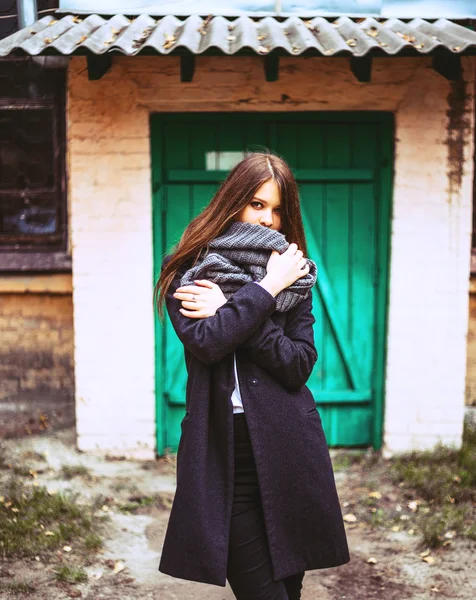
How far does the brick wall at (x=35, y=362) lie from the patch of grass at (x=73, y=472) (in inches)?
28.2

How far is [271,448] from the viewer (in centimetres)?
211

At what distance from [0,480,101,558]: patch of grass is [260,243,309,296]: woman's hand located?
7.60 ft

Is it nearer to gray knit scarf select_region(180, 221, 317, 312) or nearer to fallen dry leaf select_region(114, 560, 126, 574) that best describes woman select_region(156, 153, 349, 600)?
gray knit scarf select_region(180, 221, 317, 312)

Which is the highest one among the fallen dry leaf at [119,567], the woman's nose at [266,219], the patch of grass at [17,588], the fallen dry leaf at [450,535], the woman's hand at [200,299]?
the woman's nose at [266,219]

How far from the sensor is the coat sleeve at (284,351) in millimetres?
2061

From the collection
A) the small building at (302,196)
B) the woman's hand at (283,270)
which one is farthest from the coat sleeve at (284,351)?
the small building at (302,196)

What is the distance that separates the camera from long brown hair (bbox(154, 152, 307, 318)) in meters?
2.16

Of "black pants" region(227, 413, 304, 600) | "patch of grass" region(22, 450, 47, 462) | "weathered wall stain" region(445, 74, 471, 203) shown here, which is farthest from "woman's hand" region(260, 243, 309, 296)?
"patch of grass" region(22, 450, 47, 462)

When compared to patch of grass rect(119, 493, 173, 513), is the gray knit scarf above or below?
above

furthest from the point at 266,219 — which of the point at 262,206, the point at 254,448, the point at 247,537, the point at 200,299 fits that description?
the point at 247,537

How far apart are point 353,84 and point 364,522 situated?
2.92m

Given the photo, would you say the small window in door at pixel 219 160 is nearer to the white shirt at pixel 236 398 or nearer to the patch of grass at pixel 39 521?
the patch of grass at pixel 39 521

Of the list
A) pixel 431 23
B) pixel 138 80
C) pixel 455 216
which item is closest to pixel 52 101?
pixel 138 80

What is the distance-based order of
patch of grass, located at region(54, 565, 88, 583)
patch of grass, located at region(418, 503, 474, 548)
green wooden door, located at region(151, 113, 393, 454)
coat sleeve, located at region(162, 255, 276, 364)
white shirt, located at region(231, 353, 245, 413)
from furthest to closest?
1. green wooden door, located at region(151, 113, 393, 454)
2. patch of grass, located at region(418, 503, 474, 548)
3. patch of grass, located at region(54, 565, 88, 583)
4. white shirt, located at region(231, 353, 245, 413)
5. coat sleeve, located at region(162, 255, 276, 364)
